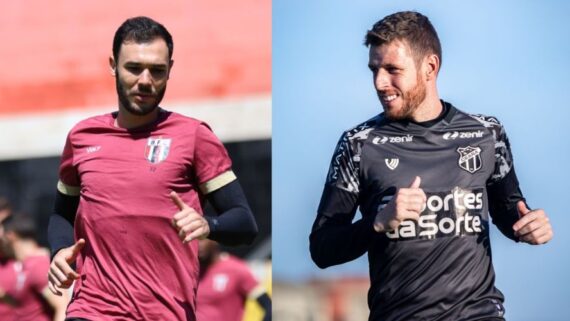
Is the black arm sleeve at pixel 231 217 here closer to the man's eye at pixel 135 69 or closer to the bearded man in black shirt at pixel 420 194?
the bearded man in black shirt at pixel 420 194

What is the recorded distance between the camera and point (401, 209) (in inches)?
125

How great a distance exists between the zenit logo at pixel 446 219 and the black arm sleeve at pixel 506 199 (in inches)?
6.2

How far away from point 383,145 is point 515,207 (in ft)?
1.69


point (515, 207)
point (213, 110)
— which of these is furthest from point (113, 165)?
point (213, 110)

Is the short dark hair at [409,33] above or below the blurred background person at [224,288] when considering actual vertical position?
above

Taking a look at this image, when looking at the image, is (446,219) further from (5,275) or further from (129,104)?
(5,275)

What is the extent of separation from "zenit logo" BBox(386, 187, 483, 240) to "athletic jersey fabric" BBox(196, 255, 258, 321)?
3010 mm

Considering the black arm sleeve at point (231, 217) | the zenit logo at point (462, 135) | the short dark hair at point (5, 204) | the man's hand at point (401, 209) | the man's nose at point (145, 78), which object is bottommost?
the short dark hair at point (5, 204)

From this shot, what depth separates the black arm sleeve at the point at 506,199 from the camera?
361 cm

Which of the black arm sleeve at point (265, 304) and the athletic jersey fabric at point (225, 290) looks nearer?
the black arm sleeve at point (265, 304)

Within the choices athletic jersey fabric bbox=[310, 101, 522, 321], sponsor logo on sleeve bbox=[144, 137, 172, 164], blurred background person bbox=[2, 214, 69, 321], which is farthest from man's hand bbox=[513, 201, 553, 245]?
blurred background person bbox=[2, 214, 69, 321]

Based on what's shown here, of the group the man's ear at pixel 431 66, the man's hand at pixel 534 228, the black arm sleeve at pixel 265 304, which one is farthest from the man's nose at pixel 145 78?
the black arm sleeve at pixel 265 304

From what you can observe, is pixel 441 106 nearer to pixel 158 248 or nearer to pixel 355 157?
pixel 355 157

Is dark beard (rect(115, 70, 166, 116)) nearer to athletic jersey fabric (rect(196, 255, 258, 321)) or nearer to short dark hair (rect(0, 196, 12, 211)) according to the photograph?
athletic jersey fabric (rect(196, 255, 258, 321))
